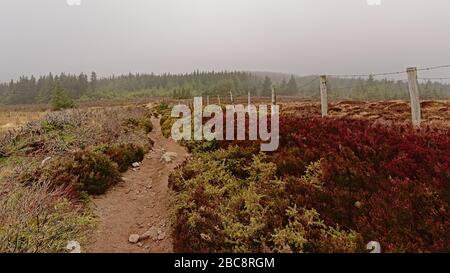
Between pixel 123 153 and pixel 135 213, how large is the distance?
3.42 meters

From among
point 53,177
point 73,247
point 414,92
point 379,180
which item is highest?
point 414,92

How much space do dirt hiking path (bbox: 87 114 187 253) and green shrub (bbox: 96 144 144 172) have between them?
13.1 inches

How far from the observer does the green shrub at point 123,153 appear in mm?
9034

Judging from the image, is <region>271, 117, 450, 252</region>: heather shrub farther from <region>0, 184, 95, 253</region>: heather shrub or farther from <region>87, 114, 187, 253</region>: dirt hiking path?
<region>0, 184, 95, 253</region>: heather shrub

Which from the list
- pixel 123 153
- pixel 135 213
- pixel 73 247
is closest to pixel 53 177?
pixel 135 213

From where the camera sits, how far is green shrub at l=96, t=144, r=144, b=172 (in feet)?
29.6

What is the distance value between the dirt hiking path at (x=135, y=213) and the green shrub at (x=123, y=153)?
33 cm

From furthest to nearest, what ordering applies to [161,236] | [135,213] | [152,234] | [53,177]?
1. [53,177]
2. [135,213]
3. [152,234]
4. [161,236]

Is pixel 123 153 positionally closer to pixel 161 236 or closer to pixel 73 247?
pixel 161 236

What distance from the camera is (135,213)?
645 centimetres

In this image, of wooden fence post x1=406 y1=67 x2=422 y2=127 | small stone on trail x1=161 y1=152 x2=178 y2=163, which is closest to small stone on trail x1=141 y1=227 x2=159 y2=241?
small stone on trail x1=161 y1=152 x2=178 y2=163

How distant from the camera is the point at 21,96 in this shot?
351 ft
